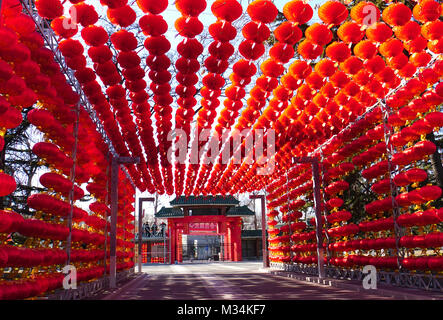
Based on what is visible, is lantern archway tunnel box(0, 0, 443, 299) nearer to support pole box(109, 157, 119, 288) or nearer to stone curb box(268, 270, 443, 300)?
support pole box(109, 157, 119, 288)

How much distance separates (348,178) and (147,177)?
817 centimetres

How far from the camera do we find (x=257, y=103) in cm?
702

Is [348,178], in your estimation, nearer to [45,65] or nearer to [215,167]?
[215,167]

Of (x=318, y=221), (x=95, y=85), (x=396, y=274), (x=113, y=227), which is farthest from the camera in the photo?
(x=318, y=221)

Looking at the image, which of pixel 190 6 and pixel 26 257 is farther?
pixel 26 257

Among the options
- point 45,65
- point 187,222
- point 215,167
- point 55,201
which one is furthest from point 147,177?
point 187,222

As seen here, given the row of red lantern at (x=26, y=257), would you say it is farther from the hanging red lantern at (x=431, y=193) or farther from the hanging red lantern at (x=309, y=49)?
the hanging red lantern at (x=431, y=193)

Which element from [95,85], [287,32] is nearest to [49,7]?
[95,85]

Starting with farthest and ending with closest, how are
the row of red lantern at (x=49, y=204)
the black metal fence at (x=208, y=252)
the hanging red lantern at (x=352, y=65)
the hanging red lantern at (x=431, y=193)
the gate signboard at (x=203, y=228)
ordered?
the black metal fence at (x=208, y=252) < the gate signboard at (x=203, y=228) < the hanging red lantern at (x=431, y=193) < the row of red lantern at (x=49, y=204) < the hanging red lantern at (x=352, y=65)

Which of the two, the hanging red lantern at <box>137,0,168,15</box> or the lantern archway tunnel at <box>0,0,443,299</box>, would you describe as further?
the lantern archway tunnel at <box>0,0,443,299</box>

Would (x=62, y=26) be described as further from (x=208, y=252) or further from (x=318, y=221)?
Result: (x=208, y=252)

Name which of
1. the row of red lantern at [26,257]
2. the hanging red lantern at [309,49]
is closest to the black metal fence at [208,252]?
the row of red lantern at [26,257]

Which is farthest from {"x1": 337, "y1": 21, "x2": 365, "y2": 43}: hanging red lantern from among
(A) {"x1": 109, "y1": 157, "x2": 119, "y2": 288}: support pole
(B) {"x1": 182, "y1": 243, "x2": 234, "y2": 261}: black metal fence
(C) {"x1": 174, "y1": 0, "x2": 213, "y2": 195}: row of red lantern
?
(B) {"x1": 182, "y1": 243, "x2": 234, "y2": 261}: black metal fence
